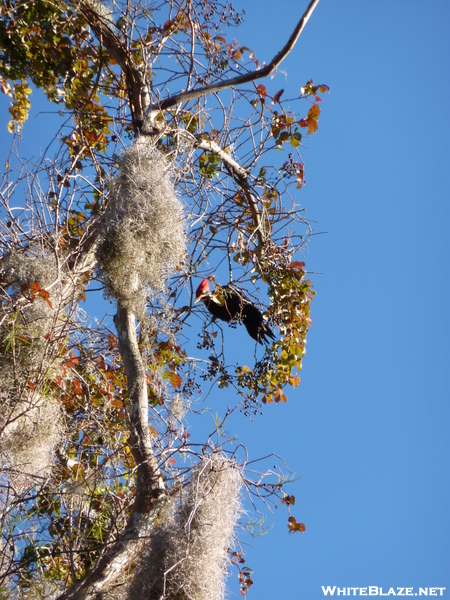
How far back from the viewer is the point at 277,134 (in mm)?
2893

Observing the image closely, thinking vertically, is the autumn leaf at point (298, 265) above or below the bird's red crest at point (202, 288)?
above

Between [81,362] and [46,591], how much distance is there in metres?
1.06

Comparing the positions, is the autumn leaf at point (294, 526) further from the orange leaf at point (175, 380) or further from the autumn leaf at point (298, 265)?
the autumn leaf at point (298, 265)

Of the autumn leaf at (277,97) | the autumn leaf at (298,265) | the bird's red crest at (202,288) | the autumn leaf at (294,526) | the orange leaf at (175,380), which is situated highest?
the autumn leaf at (277,97)

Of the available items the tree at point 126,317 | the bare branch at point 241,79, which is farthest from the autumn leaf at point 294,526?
the bare branch at point 241,79

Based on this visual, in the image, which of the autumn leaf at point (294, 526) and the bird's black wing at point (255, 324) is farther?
the bird's black wing at point (255, 324)

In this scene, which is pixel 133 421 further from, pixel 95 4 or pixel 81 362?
pixel 95 4

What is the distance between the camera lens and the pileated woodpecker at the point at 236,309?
3006 mm

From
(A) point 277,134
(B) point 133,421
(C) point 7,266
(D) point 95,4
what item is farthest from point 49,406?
(D) point 95,4

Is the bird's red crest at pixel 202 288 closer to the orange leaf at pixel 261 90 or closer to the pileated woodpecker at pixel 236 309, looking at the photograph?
the pileated woodpecker at pixel 236 309

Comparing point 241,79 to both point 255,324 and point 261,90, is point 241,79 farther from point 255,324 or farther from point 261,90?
point 255,324

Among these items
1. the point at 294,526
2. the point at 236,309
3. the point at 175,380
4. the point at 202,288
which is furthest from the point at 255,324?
the point at 294,526

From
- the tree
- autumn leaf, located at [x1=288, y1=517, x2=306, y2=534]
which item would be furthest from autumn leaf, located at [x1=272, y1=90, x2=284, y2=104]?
autumn leaf, located at [x1=288, y1=517, x2=306, y2=534]

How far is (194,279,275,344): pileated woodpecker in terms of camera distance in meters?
3.01
